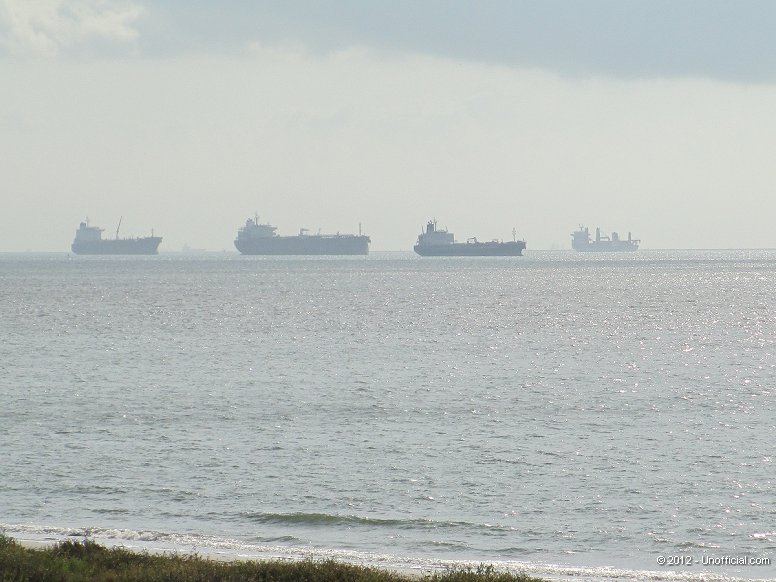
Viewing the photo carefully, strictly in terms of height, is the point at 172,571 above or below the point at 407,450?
above

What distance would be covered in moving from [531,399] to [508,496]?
13139 millimetres

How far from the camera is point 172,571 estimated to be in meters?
12.4

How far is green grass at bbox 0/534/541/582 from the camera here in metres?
12.3

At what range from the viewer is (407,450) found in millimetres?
23703

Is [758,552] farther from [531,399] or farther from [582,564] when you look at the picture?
[531,399]

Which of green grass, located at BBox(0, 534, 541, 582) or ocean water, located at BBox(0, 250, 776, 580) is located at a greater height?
green grass, located at BBox(0, 534, 541, 582)

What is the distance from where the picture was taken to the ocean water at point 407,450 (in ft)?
54.4

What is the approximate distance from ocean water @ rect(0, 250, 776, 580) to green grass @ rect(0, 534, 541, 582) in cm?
229

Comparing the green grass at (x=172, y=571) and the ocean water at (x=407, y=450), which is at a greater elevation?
the green grass at (x=172, y=571)

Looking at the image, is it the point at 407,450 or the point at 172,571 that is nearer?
the point at 172,571

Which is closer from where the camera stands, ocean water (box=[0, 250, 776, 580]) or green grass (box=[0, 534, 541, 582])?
green grass (box=[0, 534, 541, 582])

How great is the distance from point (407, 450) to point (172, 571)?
11694 millimetres

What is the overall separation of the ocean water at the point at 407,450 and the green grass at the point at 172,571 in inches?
90.2

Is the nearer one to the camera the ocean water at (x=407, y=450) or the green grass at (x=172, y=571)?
the green grass at (x=172, y=571)
